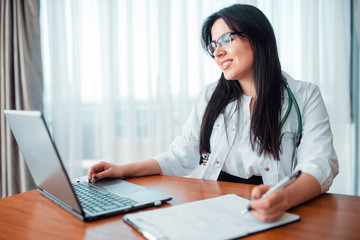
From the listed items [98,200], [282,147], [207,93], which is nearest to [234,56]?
[207,93]

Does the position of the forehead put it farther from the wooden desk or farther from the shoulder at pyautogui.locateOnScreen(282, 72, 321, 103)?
the wooden desk

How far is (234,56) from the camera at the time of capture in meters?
1.40

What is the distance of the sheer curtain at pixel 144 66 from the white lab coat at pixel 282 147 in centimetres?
107

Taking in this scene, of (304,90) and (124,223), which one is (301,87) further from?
(124,223)

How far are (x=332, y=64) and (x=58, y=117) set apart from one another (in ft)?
7.99

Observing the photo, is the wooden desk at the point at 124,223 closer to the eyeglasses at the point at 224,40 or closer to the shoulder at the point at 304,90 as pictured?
the shoulder at the point at 304,90

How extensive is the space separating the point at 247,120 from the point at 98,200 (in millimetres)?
801

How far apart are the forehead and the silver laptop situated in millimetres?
823

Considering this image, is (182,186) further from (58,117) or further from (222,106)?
(58,117)

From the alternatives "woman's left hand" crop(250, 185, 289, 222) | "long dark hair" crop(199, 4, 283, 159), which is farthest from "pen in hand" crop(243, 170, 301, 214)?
"long dark hair" crop(199, 4, 283, 159)

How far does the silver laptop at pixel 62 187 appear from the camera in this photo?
748mm

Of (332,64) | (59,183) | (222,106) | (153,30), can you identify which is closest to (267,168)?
(222,106)

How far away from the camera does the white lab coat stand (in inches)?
42.8

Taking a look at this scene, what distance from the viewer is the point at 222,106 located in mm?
1501
